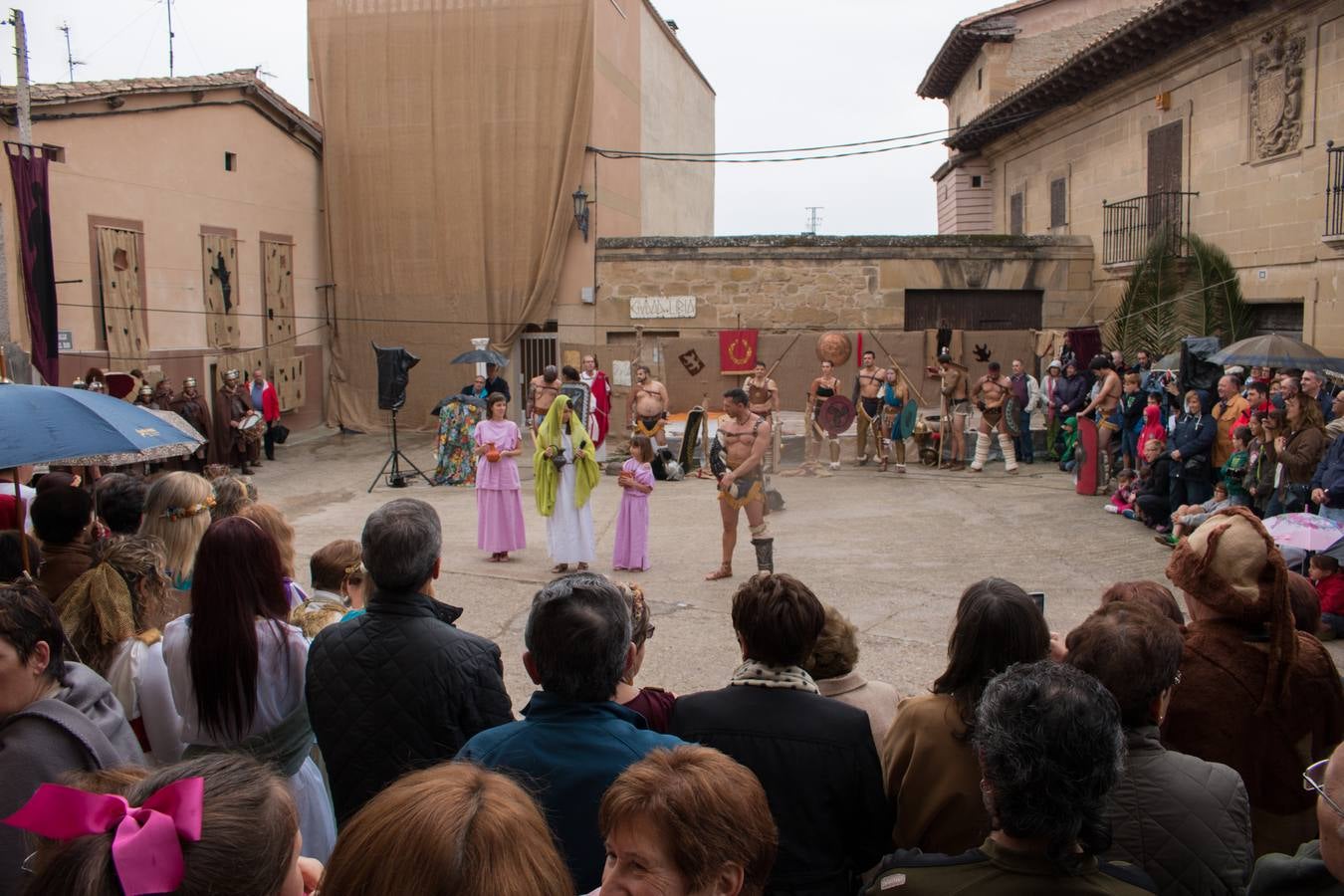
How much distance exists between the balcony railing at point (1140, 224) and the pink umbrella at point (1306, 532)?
1047 cm

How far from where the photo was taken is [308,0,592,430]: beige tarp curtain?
67.2ft

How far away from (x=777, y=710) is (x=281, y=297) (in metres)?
19.6

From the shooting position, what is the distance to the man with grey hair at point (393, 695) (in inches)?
113

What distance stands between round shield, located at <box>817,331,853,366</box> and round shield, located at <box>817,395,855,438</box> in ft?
8.27

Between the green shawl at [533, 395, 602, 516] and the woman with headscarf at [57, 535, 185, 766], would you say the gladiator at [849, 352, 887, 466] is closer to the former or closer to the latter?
the green shawl at [533, 395, 602, 516]

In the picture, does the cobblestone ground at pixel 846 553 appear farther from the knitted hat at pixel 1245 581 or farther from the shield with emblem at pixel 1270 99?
the shield with emblem at pixel 1270 99

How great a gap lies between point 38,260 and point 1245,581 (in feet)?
48.3

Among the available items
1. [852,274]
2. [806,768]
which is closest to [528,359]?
[852,274]

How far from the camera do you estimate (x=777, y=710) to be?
2.62m

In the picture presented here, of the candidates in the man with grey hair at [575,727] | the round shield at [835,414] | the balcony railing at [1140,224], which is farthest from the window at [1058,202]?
the man with grey hair at [575,727]

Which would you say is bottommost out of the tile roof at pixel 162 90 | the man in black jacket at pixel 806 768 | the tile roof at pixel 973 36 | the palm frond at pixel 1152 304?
the man in black jacket at pixel 806 768

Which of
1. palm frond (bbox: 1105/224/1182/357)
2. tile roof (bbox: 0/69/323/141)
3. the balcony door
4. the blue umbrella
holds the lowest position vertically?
the blue umbrella

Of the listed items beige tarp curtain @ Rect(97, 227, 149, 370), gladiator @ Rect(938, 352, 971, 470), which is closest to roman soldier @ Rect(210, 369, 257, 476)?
beige tarp curtain @ Rect(97, 227, 149, 370)

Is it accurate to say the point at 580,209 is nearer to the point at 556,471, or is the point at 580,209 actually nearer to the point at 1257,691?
the point at 556,471
